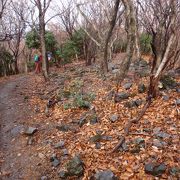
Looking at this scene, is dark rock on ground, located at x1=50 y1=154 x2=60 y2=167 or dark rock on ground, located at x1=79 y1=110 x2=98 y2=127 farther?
dark rock on ground, located at x1=79 y1=110 x2=98 y2=127

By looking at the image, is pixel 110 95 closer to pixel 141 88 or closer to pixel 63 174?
pixel 141 88

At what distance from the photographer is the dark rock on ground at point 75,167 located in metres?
4.84

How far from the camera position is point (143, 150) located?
512cm

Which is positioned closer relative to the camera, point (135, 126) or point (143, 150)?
point (143, 150)

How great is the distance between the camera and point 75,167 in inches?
193

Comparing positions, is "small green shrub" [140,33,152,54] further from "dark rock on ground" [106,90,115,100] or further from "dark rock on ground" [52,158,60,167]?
"dark rock on ground" [52,158,60,167]

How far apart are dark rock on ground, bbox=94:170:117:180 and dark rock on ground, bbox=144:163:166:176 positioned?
2.09 feet

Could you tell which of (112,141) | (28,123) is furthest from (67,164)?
(28,123)

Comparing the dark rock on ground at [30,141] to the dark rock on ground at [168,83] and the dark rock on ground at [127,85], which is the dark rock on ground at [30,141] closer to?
the dark rock on ground at [127,85]

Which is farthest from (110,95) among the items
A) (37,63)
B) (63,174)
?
A: (37,63)

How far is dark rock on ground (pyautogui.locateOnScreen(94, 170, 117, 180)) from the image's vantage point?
14.8 ft

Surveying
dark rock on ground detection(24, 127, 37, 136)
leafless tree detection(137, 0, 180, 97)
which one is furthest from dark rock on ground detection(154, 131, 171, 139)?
dark rock on ground detection(24, 127, 37, 136)

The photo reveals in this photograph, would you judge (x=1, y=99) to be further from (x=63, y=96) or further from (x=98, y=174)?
(x=98, y=174)

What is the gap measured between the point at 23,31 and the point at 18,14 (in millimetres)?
1555
